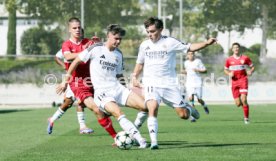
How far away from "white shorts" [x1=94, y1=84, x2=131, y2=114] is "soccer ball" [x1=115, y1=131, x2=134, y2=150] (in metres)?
0.66

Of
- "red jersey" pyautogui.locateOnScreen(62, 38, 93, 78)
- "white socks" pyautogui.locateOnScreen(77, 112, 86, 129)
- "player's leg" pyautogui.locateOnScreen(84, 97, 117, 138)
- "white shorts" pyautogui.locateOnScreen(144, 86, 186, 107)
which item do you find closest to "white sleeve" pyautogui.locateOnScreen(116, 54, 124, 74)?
"white shorts" pyautogui.locateOnScreen(144, 86, 186, 107)

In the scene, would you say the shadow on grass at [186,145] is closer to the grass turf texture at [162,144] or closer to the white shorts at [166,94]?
the grass turf texture at [162,144]

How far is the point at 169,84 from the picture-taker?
39.4 ft

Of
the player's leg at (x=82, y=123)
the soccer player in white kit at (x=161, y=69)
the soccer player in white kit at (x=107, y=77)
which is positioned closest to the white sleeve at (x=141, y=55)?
the soccer player in white kit at (x=161, y=69)

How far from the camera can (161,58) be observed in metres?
12.0

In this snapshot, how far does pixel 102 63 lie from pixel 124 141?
4.65 ft

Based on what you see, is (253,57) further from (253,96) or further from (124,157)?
(124,157)

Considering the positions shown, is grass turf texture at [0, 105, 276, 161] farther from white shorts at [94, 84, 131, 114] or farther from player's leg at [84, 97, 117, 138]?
white shorts at [94, 84, 131, 114]

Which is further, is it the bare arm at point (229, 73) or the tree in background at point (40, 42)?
the tree in background at point (40, 42)

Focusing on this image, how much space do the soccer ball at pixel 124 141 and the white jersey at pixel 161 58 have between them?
111 cm

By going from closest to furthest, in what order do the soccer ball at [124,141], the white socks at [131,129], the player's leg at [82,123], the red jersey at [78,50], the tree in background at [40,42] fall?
the soccer ball at [124,141]
the white socks at [131,129]
the red jersey at [78,50]
the player's leg at [82,123]
the tree in background at [40,42]

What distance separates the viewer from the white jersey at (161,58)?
1198 centimetres

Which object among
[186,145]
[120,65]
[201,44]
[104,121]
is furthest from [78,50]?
[201,44]

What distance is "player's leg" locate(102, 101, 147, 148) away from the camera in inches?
450
